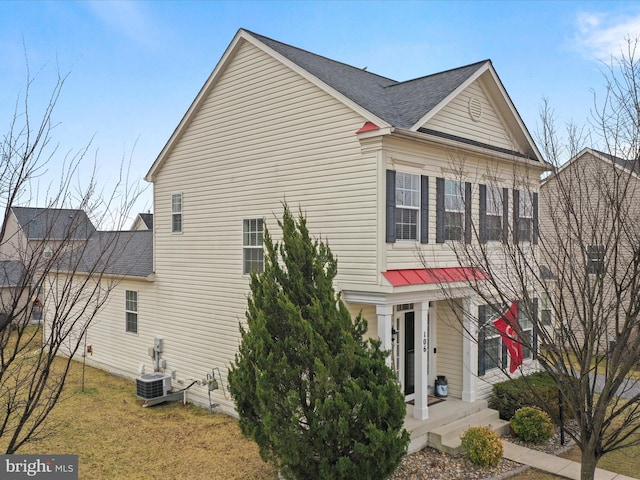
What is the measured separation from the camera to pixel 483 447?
891 centimetres

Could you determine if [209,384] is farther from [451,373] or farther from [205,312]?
[451,373]

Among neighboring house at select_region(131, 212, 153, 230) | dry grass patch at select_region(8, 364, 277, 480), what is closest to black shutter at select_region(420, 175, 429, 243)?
dry grass patch at select_region(8, 364, 277, 480)

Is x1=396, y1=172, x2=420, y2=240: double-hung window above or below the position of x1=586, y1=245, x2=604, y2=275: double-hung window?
above

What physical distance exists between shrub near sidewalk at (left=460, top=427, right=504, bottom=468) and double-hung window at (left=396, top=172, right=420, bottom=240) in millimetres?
4081

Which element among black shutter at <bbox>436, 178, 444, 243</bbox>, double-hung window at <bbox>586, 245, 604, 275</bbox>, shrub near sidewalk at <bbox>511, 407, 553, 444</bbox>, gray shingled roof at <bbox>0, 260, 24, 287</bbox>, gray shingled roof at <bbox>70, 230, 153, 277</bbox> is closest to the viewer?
gray shingled roof at <bbox>0, 260, 24, 287</bbox>

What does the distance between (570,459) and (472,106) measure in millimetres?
8233

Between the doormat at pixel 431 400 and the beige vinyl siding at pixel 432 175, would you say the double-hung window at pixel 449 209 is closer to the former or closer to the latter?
the beige vinyl siding at pixel 432 175

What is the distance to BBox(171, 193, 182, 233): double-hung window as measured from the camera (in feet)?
46.0

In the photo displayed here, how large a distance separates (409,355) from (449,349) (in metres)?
1.26

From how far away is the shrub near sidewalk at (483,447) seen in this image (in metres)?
8.88

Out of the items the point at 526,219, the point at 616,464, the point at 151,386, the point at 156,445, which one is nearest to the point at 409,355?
the point at 616,464

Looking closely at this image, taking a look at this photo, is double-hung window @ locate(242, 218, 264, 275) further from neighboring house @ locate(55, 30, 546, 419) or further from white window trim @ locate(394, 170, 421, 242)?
white window trim @ locate(394, 170, 421, 242)

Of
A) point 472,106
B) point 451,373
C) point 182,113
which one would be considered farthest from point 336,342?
point 182,113

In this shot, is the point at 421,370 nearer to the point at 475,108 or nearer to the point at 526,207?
the point at 526,207
